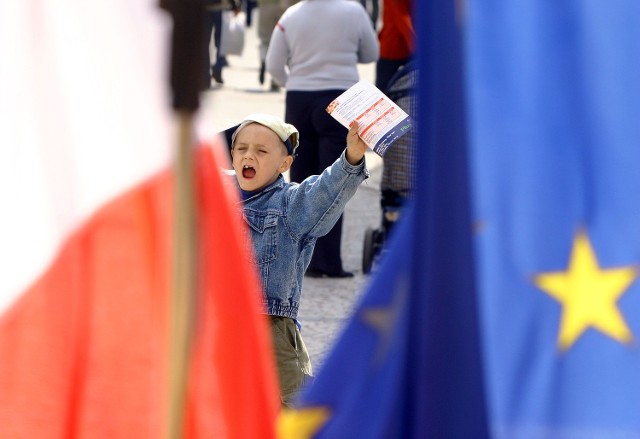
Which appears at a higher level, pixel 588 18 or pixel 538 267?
pixel 588 18

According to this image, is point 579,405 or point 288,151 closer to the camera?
point 579,405

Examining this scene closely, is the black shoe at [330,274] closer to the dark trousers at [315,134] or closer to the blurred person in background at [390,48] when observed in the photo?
the dark trousers at [315,134]

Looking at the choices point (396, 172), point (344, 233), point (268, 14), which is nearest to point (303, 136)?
point (396, 172)

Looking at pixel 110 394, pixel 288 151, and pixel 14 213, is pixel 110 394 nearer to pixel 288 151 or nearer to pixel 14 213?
pixel 14 213

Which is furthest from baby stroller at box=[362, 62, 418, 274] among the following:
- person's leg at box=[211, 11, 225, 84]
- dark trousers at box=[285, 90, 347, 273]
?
person's leg at box=[211, 11, 225, 84]

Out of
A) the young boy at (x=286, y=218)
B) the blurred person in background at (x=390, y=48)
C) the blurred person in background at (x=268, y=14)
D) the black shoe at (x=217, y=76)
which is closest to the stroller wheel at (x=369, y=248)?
the blurred person in background at (x=390, y=48)

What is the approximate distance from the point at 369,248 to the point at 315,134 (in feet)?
2.82

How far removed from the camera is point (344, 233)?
32.7 feet

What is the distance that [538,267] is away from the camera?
2285mm

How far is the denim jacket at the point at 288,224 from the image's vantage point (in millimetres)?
4492

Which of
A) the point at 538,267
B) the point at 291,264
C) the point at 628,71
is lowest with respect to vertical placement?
the point at 291,264

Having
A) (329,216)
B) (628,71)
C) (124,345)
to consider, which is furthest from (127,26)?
(329,216)

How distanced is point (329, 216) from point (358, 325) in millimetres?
2206

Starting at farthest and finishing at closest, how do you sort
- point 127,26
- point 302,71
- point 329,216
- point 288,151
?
1. point 302,71
2. point 288,151
3. point 329,216
4. point 127,26
